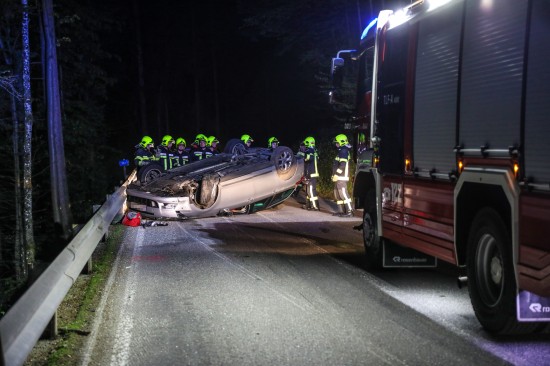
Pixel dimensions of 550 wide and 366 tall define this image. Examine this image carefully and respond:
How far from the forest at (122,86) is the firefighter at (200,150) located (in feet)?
12.4

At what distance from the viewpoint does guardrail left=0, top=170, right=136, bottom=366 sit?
4215 millimetres

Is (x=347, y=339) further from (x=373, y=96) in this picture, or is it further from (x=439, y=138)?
(x=373, y=96)

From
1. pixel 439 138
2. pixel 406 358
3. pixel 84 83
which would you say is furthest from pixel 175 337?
pixel 84 83

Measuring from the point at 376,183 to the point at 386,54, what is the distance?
64.8 inches

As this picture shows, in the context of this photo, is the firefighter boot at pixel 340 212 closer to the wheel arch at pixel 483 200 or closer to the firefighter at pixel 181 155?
the firefighter at pixel 181 155

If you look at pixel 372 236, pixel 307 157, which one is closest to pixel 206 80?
pixel 307 157

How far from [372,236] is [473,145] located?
3.51 metres

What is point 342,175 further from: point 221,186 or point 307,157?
point 221,186

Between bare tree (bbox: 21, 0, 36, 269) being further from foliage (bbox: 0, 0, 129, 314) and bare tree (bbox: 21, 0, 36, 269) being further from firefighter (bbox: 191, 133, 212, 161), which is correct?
firefighter (bbox: 191, 133, 212, 161)

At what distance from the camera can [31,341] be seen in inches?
183

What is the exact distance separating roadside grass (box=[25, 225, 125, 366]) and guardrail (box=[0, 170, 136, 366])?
0.31m

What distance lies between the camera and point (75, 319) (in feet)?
23.0

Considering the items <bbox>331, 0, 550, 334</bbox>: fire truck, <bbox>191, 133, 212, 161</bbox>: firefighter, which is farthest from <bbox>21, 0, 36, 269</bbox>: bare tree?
<bbox>331, 0, 550, 334</bbox>: fire truck

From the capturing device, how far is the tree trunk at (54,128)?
17.2 metres
